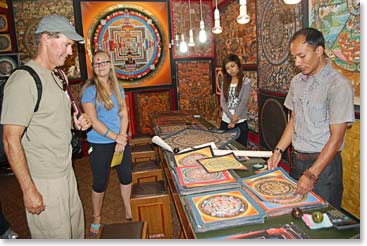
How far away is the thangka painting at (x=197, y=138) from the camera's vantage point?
2744 millimetres

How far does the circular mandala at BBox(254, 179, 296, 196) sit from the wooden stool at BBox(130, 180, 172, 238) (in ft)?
3.64

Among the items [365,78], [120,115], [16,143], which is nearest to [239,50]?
[120,115]

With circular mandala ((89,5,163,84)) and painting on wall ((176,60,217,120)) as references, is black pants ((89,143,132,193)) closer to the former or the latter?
circular mandala ((89,5,163,84))

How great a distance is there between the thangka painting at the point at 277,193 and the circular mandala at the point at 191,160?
465 millimetres

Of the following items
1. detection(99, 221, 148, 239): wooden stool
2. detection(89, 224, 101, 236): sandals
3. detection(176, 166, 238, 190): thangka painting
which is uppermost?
detection(176, 166, 238, 190): thangka painting

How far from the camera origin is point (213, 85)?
23.2ft

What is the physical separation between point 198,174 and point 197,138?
1.07 metres

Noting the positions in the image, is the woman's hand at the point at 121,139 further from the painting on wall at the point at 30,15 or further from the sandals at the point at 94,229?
the painting on wall at the point at 30,15

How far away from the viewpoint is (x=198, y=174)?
194 cm

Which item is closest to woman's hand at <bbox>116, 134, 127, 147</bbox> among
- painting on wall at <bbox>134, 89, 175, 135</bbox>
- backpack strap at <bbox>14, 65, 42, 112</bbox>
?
backpack strap at <bbox>14, 65, 42, 112</bbox>

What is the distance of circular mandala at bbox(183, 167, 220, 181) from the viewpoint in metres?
1.86

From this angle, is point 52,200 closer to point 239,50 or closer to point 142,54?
point 239,50

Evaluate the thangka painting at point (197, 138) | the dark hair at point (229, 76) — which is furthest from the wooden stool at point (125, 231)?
the dark hair at point (229, 76)

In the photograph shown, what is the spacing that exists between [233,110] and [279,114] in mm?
745
